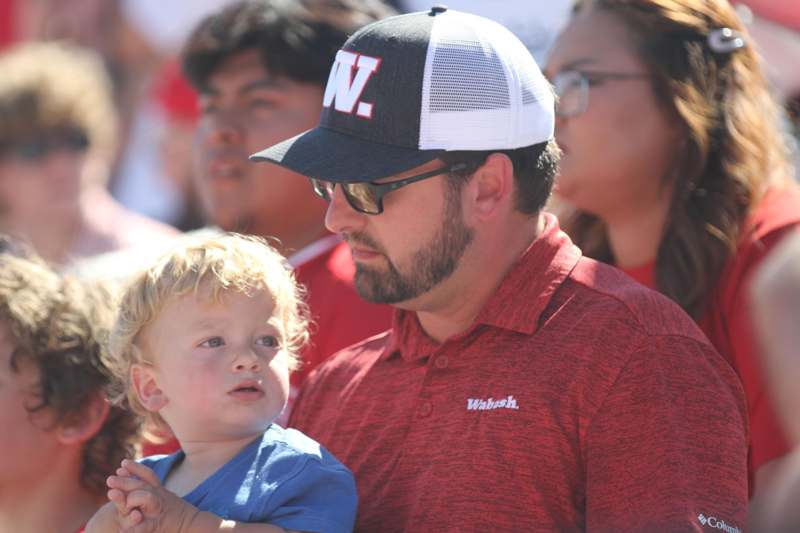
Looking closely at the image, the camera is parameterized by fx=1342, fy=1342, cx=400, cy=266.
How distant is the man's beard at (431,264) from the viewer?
259 centimetres

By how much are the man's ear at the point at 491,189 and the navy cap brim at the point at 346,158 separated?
0.10 metres

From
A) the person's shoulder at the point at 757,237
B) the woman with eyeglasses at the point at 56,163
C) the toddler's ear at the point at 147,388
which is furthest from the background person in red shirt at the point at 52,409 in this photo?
the woman with eyeglasses at the point at 56,163

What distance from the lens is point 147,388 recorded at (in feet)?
8.86

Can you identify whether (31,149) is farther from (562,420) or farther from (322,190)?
(562,420)

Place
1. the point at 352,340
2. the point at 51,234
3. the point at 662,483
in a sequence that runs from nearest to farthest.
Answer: the point at 662,483 → the point at 352,340 → the point at 51,234

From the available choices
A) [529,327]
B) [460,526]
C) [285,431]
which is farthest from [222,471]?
[529,327]

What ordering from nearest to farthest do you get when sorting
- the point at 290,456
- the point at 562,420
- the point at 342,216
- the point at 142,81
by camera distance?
1. the point at 562,420
2. the point at 290,456
3. the point at 342,216
4. the point at 142,81

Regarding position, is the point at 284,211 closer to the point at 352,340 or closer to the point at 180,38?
the point at 352,340

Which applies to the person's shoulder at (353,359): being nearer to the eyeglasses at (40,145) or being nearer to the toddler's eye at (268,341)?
the toddler's eye at (268,341)

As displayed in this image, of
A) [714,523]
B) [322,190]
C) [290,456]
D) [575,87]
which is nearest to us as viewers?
[714,523]

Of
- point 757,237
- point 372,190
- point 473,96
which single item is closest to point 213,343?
point 372,190

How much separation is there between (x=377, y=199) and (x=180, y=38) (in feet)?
13.4

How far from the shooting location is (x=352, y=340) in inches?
142

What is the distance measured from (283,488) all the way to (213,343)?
0.32 meters
